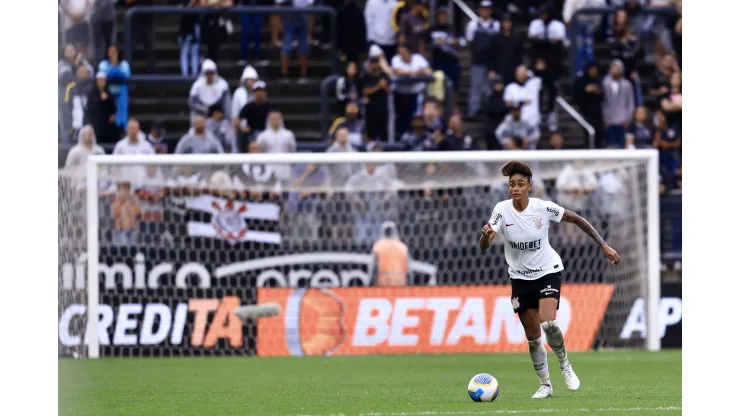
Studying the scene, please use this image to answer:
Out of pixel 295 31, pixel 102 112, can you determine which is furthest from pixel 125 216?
pixel 295 31

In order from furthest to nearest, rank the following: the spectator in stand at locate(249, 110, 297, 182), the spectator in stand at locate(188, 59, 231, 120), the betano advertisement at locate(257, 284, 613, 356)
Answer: the spectator in stand at locate(188, 59, 231, 120), the spectator in stand at locate(249, 110, 297, 182), the betano advertisement at locate(257, 284, 613, 356)

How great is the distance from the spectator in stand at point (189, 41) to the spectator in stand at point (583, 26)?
679cm

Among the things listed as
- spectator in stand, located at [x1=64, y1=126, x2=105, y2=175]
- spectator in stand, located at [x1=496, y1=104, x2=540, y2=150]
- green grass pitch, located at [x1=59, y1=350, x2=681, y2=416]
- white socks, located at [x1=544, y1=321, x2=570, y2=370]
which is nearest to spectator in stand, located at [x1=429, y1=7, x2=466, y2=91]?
spectator in stand, located at [x1=496, y1=104, x2=540, y2=150]

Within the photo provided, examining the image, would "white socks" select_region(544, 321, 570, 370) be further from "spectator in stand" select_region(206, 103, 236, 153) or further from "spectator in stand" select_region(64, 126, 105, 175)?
"spectator in stand" select_region(206, 103, 236, 153)

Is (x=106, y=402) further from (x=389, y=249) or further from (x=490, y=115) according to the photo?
(x=490, y=115)

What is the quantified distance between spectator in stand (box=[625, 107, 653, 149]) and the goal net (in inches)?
101

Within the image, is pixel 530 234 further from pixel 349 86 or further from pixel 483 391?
pixel 349 86

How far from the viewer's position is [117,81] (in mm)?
21281

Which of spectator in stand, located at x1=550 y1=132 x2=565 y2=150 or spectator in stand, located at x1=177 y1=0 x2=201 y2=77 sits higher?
spectator in stand, located at x1=177 y1=0 x2=201 y2=77

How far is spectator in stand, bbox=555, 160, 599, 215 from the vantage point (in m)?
19.4

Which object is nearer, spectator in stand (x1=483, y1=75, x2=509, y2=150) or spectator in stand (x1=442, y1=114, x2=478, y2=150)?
spectator in stand (x1=442, y1=114, x2=478, y2=150)

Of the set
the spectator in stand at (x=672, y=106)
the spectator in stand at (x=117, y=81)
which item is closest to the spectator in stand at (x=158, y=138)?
the spectator in stand at (x=117, y=81)

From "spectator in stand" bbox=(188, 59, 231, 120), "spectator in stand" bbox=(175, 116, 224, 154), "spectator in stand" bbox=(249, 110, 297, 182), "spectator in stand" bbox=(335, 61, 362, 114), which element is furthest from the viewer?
"spectator in stand" bbox=(335, 61, 362, 114)

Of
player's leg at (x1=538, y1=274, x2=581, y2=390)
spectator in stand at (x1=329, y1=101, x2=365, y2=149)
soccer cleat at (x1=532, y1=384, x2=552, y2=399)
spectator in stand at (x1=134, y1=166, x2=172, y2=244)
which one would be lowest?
soccer cleat at (x1=532, y1=384, x2=552, y2=399)
